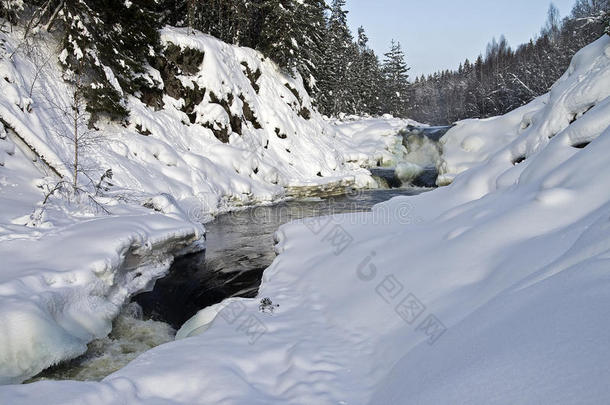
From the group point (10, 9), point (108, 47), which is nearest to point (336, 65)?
point (108, 47)

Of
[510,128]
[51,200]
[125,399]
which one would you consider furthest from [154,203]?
[510,128]

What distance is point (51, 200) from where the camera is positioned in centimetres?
773

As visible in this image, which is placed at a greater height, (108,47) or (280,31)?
(280,31)

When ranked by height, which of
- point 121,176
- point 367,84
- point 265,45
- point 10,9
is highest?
point 367,84

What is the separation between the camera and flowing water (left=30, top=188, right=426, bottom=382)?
4512mm

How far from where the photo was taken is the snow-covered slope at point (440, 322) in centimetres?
183

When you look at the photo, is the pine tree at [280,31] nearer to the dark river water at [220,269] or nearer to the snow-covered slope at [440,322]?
the dark river water at [220,269]

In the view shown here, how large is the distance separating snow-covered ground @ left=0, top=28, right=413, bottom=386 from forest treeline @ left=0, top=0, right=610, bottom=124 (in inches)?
35.4

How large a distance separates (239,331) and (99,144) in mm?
11227

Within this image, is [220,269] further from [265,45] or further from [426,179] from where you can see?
[265,45]

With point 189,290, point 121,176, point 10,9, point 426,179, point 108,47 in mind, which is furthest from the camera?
point 426,179

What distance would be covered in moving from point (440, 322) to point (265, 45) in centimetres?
2492

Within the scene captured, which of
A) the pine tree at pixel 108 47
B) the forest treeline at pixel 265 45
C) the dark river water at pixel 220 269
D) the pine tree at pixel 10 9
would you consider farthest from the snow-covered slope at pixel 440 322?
the pine tree at pixel 10 9

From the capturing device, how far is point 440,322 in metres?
3.16
